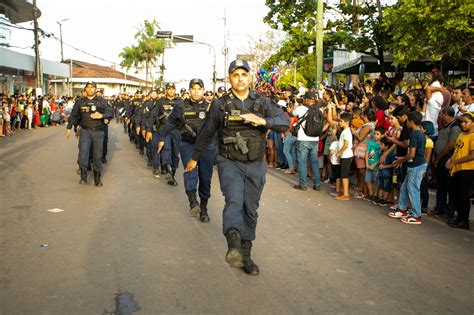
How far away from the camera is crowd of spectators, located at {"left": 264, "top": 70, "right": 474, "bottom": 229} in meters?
7.25

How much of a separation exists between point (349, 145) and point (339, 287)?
489cm

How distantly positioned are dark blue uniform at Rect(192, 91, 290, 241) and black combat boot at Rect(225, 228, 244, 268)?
5cm

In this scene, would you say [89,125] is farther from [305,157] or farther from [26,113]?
[26,113]

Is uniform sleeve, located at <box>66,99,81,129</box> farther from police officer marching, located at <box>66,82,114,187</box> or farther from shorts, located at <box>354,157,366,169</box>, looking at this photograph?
shorts, located at <box>354,157,366,169</box>

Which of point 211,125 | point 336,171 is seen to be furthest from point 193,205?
point 336,171

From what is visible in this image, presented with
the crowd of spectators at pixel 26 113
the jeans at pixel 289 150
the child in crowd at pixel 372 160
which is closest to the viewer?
the child in crowd at pixel 372 160

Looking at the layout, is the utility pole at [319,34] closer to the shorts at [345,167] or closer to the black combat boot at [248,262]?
the shorts at [345,167]

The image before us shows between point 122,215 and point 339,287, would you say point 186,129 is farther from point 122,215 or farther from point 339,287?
point 339,287

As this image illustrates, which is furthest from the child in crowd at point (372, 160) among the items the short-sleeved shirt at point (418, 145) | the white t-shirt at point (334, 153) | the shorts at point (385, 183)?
the short-sleeved shirt at point (418, 145)

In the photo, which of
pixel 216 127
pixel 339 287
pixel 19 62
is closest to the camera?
pixel 339 287

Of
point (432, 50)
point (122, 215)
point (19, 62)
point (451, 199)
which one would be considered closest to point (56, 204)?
point (122, 215)

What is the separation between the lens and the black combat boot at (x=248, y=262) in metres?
4.91

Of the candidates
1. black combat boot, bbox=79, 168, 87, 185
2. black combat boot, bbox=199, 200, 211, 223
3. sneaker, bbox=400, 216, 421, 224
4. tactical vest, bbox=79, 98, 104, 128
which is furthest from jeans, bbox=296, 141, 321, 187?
black combat boot, bbox=79, 168, 87, 185

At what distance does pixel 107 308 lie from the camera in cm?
406
